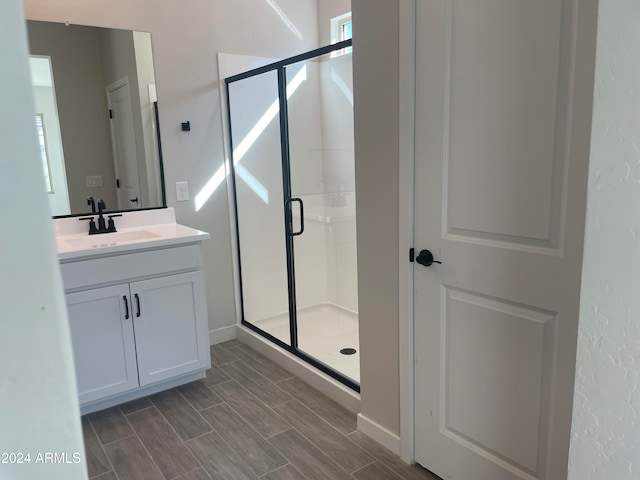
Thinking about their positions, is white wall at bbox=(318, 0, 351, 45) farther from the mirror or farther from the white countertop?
the white countertop

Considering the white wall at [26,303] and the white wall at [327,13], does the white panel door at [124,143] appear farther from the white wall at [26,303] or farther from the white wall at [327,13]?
the white wall at [26,303]

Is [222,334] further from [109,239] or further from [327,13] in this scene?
[327,13]

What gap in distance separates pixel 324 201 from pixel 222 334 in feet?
4.09

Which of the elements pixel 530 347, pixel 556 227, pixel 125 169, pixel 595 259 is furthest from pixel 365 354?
pixel 125 169

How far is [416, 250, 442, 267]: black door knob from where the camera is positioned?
1820 mm

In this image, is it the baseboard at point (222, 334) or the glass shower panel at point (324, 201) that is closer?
the glass shower panel at point (324, 201)

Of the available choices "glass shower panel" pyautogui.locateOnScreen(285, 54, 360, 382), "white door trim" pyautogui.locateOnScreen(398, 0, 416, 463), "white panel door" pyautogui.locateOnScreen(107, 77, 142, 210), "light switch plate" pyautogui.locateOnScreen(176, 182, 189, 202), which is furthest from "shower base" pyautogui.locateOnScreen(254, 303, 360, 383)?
"white panel door" pyautogui.locateOnScreen(107, 77, 142, 210)

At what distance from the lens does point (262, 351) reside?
3.26 m

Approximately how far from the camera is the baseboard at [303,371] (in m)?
2.50

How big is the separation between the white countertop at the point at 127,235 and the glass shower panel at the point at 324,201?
30.8 inches

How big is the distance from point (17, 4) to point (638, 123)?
2.88 ft

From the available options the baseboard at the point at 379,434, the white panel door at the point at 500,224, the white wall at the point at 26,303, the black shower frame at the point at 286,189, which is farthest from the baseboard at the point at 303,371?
the white wall at the point at 26,303

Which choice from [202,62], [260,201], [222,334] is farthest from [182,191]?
[222,334]

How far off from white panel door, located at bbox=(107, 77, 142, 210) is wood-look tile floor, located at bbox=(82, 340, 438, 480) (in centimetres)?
124
